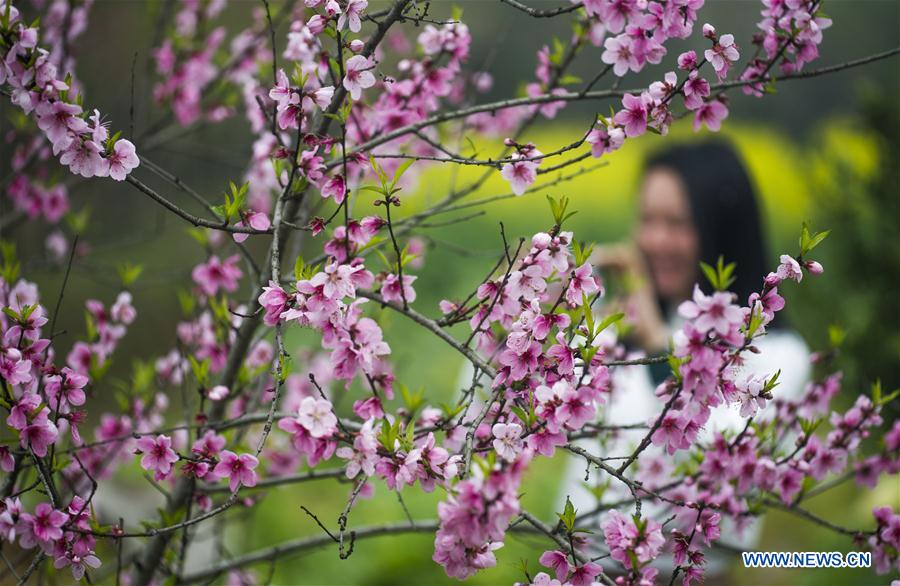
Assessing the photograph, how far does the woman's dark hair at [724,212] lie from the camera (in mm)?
3104

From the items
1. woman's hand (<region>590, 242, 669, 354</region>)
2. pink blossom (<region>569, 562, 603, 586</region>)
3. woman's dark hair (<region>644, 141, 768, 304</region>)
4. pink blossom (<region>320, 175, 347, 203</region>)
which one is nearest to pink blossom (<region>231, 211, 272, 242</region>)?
pink blossom (<region>320, 175, 347, 203</region>)

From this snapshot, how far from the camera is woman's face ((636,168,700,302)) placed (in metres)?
3.21

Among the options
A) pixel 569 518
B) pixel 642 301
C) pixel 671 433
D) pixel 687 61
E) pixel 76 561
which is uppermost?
pixel 642 301

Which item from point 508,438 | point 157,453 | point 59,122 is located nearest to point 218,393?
point 157,453

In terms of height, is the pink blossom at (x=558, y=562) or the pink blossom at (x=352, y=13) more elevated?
the pink blossom at (x=352, y=13)

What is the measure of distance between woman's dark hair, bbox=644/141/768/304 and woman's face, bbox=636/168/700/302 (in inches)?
1.5

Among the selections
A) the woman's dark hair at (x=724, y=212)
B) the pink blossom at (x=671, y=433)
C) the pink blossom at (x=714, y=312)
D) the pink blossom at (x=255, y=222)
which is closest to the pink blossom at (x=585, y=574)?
the pink blossom at (x=671, y=433)

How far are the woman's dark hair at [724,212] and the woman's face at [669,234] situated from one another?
4 cm

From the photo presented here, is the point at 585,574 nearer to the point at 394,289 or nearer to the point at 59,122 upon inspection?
the point at 394,289

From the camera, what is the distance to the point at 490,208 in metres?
6.79

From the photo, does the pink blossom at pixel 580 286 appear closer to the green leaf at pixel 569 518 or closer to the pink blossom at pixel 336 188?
the green leaf at pixel 569 518

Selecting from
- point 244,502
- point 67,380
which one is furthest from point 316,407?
point 244,502

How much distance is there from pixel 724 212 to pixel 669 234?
25cm

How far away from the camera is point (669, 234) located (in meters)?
3.25
